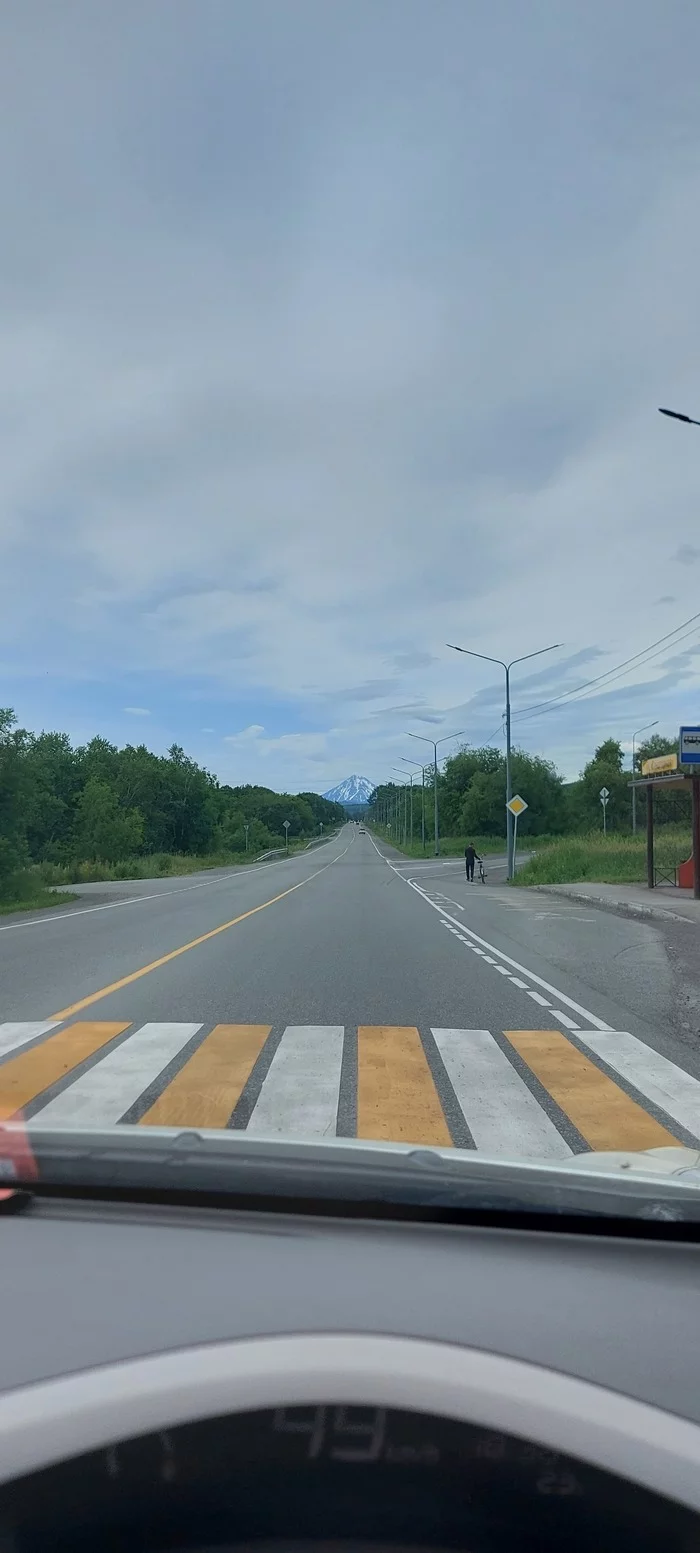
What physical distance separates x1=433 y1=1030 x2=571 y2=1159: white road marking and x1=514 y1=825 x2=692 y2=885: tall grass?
24.0 metres

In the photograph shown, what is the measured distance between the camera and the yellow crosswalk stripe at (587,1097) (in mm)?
5617

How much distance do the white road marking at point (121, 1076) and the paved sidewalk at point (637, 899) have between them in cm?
1325

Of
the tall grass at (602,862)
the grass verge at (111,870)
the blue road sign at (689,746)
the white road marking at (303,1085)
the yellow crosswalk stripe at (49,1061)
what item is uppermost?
the blue road sign at (689,746)

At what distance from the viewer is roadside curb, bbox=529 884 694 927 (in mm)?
19875

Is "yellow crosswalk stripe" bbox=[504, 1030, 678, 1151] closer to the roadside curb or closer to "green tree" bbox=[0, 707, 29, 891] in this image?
the roadside curb

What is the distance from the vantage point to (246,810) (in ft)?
584

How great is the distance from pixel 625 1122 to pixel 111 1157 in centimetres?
433

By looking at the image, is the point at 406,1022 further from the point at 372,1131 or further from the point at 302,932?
the point at 302,932

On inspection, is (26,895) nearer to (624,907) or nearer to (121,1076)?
(624,907)

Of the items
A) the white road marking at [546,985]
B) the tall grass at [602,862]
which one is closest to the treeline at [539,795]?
the tall grass at [602,862]

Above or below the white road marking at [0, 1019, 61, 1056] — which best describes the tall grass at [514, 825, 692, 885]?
above

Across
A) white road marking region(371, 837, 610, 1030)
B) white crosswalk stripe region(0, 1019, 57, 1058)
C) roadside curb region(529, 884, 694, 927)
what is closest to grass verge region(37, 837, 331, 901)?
roadside curb region(529, 884, 694, 927)

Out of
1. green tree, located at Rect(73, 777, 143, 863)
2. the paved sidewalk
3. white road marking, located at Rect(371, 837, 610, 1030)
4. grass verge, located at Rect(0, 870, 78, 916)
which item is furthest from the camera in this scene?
green tree, located at Rect(73, 777, 143, 863)

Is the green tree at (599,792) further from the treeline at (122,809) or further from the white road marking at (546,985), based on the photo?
the white road marking at (546,985)
